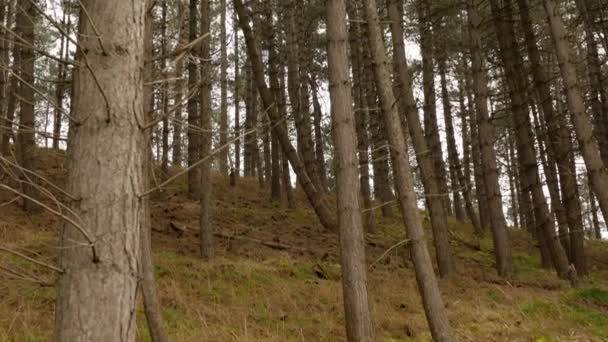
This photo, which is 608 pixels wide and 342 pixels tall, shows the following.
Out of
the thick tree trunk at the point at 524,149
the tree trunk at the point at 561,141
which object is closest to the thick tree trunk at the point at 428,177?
the thick tree trunk at the point at 524,149

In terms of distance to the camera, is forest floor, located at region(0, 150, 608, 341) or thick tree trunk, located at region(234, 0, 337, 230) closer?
forest floor, located at region(0, 150, 608, 341)

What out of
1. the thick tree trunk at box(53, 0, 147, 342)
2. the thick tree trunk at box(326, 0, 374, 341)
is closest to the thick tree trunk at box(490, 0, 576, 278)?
the thick tree trunk at box(326, 0, 374, 341)

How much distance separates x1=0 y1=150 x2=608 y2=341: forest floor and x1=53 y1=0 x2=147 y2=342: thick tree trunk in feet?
7.02

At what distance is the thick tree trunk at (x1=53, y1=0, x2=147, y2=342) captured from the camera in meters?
2.19

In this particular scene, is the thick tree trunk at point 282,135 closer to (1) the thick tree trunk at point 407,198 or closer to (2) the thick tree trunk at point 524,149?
(2) the thick tree trunk at point 524,149

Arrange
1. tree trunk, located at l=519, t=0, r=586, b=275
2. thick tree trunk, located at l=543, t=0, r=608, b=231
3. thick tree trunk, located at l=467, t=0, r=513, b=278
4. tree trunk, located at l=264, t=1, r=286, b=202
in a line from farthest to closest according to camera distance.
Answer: tree trunk, located at l=264, t=1, r=286, b=202, tree trunk, located at l=519, t=0, r=586, b=275, thick tree trunk, located at l=467, t=0, r=513, b=278, thick tree trunk, located at l=543, t=0, r=608, b=231

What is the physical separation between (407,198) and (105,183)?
179 inches

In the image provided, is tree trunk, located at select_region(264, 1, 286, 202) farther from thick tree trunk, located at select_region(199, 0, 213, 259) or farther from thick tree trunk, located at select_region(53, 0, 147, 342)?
thick tree trunk, located at select_region(53, 0, 147, 342)

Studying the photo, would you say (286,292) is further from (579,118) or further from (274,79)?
(274,79)

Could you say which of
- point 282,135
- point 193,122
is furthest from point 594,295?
point 193,122

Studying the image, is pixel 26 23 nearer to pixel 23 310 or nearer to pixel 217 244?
pixel 217 244

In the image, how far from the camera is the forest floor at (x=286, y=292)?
6520 mm

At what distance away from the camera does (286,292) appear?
8156mm

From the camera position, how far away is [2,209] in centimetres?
1070
